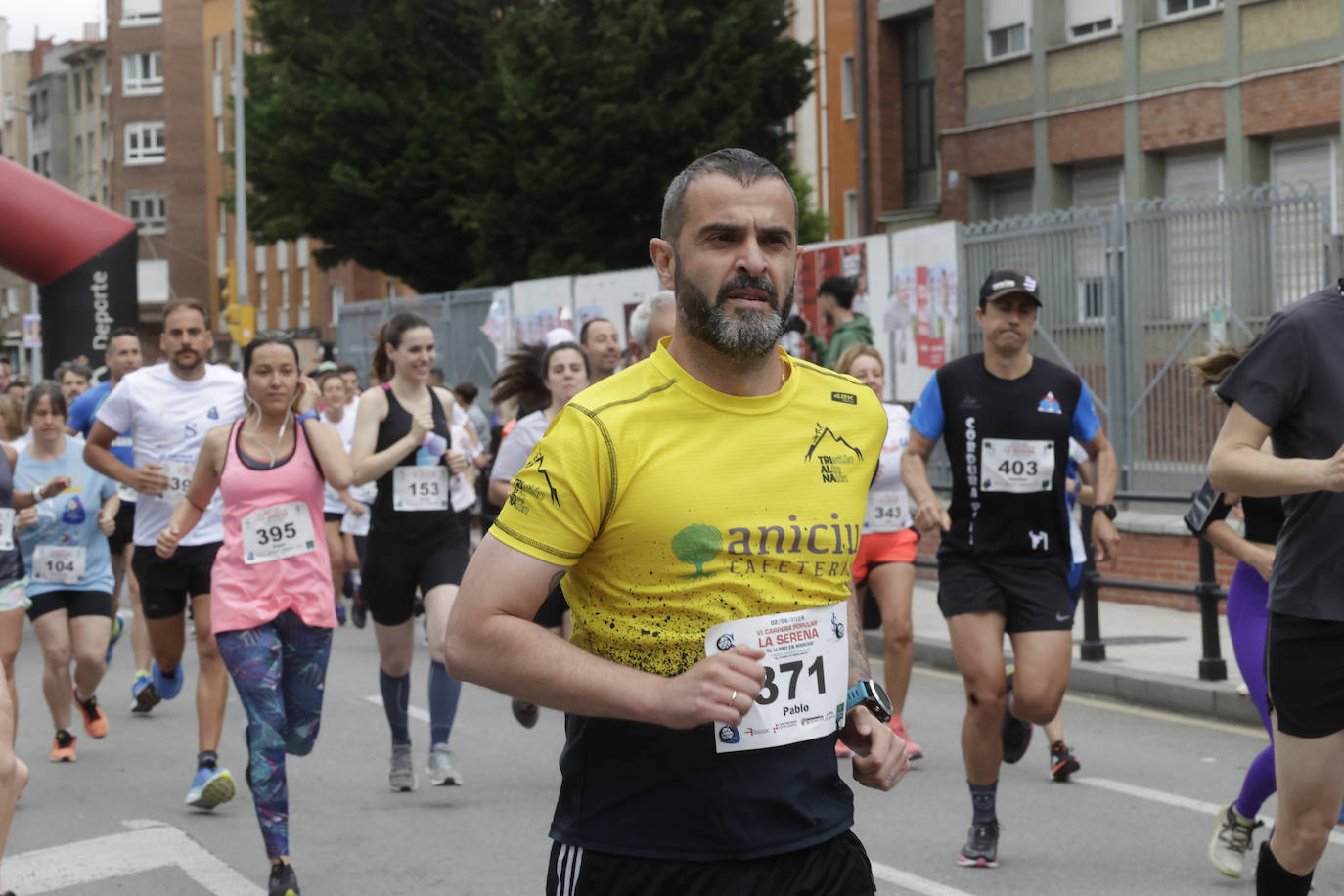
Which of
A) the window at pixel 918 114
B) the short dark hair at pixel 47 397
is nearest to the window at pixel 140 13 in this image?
the window at pixel 918 114

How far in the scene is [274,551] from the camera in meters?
6.81

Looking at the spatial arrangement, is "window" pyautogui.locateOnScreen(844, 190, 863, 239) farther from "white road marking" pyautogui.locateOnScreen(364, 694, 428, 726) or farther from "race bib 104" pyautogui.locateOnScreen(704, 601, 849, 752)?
"race bib 104" pyautogui.locateOnScreen(704, 601, 849, 752)

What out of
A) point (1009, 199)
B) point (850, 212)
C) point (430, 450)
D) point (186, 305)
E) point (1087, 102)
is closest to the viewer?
point (430, 450)

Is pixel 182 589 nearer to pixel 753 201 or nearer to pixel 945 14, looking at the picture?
pixel 753 201

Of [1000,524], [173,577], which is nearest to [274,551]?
[173,577]

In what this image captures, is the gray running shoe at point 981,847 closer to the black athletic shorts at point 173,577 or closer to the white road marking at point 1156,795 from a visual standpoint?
the white road marking at point 1156,795

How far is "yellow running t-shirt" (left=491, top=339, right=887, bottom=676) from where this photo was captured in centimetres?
294

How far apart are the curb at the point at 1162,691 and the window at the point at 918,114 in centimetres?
2098

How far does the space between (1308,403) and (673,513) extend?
2040 mm

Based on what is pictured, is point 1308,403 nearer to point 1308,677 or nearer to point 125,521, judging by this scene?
point 1308,677

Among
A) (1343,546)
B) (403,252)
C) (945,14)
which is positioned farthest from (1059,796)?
(403,252)

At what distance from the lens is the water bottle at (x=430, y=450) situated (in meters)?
8.23

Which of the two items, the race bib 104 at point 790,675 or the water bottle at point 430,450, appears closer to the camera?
the race bib 104 at point 790,675

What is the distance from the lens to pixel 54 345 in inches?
912
